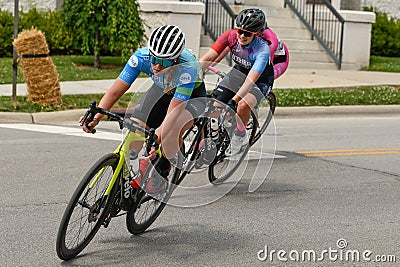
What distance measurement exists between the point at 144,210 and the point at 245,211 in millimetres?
1261

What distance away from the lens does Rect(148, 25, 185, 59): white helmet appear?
237 inches

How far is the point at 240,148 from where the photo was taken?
8797 mm

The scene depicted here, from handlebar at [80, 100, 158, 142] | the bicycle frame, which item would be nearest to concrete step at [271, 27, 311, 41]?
the bicycle frame

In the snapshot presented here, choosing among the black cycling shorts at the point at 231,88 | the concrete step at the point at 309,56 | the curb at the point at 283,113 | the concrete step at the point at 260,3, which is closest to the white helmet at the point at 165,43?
the black cycling shorts at the point at 231,88

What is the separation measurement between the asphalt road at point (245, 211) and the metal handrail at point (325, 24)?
936 centimetres

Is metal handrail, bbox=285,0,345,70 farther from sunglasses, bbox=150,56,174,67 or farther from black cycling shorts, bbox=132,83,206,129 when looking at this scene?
sunglasses, bbox=150,56,174,67

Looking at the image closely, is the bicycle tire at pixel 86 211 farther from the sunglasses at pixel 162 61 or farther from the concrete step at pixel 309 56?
the concrete step at pixel 309 56

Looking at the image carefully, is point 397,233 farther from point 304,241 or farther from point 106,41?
point 106,41

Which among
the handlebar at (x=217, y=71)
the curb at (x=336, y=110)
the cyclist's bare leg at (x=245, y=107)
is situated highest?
the handlebar at (x=217, y=71)

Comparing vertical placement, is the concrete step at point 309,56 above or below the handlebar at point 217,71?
below

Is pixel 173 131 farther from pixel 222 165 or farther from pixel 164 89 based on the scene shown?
pixel 222 165

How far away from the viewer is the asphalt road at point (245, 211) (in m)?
6.28

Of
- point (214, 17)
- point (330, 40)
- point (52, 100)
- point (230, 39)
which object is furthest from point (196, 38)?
point (230, 39)

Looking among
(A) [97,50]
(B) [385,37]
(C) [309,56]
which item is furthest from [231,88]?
(B) [385,37]
